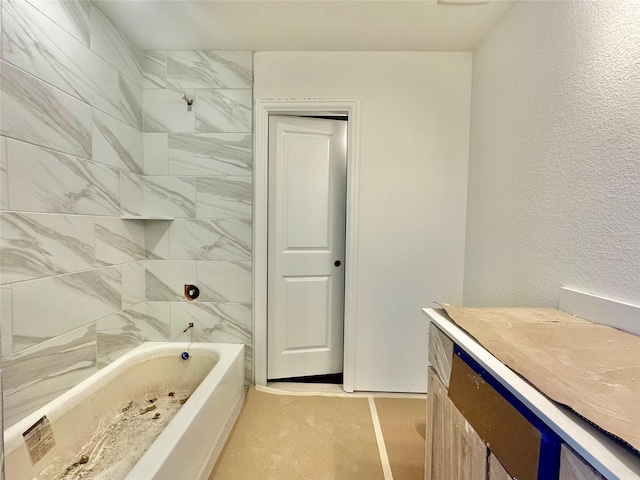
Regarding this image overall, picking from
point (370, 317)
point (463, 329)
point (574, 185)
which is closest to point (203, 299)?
point (370, 317)

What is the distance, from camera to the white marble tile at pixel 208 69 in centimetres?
181

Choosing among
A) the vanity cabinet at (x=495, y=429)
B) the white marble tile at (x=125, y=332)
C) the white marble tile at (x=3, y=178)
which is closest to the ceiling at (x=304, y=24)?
the white marble tile at (x=3, y=178)

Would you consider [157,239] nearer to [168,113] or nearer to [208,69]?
[168,113]

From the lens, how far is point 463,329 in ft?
2.65

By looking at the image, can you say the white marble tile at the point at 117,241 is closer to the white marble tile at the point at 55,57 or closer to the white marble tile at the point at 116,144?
the white marble tile at the point at 116,144

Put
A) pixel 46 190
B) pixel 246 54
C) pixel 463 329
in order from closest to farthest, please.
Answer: pixel 463 329 → pixel 46 190 → pixel 246 54

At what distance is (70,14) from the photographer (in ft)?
4.19

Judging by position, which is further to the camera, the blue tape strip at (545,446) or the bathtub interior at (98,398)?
the bathtub interior at (98,398)

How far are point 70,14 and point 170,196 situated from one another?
992mm

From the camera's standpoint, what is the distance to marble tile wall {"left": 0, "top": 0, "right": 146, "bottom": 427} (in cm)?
104

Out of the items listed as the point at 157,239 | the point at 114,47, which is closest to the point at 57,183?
the point at 157,239

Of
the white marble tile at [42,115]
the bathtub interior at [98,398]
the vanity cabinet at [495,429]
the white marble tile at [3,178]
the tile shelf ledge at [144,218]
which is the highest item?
the white marble tile at [42,115]

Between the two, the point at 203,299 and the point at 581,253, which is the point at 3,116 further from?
the point at 581,253

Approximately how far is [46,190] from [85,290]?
1.72 ft
